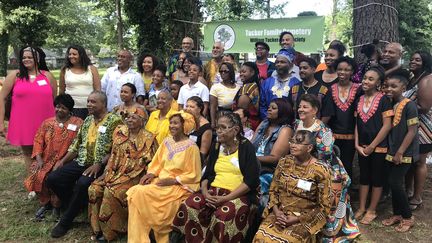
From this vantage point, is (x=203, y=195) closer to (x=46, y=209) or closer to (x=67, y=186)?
(x=67, y=186)

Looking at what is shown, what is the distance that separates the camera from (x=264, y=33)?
7.11 metres

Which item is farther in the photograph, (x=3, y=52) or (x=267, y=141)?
(x=3, y=52)

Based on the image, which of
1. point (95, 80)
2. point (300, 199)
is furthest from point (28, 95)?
point (300, 199)

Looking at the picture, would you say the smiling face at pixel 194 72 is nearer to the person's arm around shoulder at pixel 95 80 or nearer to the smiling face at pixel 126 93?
the smiling face at pixel 126 93

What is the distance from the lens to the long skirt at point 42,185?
471cm

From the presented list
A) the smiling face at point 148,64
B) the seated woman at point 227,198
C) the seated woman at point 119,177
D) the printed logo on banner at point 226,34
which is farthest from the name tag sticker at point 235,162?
the printed logo on banner at point 226,34

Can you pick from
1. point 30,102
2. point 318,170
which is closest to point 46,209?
point 30,102

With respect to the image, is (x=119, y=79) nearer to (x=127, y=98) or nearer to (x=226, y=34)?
(x=127, y=98)

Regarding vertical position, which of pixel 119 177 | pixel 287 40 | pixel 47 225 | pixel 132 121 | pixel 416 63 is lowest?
pixel 47 225

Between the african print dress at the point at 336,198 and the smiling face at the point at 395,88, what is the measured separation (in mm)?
883

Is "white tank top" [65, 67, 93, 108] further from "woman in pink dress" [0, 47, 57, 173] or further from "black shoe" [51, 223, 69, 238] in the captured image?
"black shoe" [51, 223, 69, 238]

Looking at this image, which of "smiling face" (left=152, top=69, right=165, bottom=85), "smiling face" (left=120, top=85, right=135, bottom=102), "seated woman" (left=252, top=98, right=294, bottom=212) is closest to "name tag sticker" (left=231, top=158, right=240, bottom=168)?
"seated woman" (left=252, top=98, right=294, bottom=212)

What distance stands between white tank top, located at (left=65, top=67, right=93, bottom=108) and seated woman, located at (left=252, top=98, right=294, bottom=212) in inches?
104

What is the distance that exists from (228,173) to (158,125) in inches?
53.3
